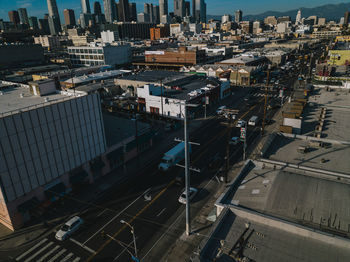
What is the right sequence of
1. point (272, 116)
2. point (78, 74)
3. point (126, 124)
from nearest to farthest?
point (126, 124), point (272, 116), point (78, 74)

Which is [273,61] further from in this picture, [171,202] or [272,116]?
[171,202]

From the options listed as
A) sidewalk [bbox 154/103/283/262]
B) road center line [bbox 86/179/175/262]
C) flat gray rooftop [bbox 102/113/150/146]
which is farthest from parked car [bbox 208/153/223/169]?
flat gray rooftop [bbox 102/113/150/146]

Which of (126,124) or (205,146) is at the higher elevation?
(126,124)

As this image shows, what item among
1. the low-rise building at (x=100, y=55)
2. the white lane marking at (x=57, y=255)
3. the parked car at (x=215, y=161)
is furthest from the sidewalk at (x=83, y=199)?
the low-rise building at (x=100, y=55)

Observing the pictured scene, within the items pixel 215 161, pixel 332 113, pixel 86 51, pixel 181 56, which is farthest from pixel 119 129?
pixel 86 51

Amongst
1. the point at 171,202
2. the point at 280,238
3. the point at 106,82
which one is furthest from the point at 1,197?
the point at 106,82

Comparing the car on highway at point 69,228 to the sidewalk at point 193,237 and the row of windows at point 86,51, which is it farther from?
the row of windows at point 86,51
